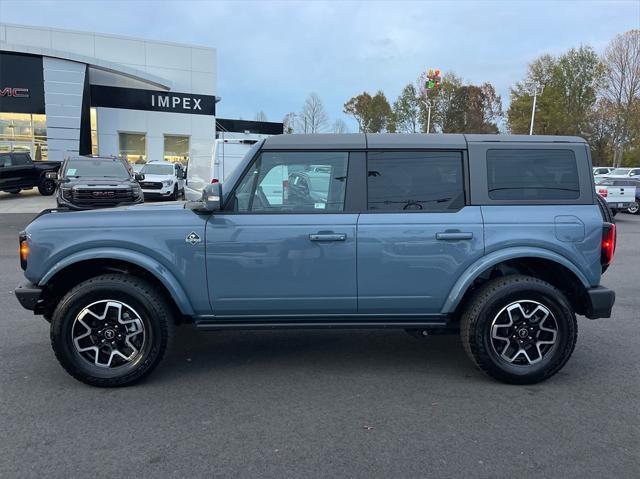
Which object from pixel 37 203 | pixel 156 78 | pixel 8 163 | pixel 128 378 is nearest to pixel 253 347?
pixel 128 378

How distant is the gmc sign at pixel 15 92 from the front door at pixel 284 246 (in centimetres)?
2785

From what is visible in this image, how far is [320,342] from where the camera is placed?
5.04 metres

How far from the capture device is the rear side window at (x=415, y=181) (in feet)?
13.2

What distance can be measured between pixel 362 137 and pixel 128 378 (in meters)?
2.58

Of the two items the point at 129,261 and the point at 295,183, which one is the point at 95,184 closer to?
the point at 129,261

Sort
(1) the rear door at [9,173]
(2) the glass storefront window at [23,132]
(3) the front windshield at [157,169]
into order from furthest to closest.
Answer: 1. (2) the glass storefront window at [23,132]
2. (3) the front windshield at [157,169]
3. (1) the rear door at [9,173]

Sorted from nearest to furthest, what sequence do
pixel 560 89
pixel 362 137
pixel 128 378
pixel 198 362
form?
pixel 128 378 → pixel 362 137 → pixel 198 362 → pixel 560 89

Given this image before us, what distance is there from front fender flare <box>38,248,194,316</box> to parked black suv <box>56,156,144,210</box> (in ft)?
32.5

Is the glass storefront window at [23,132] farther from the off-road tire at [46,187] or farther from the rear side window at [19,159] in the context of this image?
the rear side window at [19,159]

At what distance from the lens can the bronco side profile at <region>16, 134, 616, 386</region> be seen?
3881mm

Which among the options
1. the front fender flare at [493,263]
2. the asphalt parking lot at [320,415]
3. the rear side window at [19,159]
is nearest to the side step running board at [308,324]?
the front fender flare at [493,263]

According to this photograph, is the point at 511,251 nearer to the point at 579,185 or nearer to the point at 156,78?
the point at 579,185

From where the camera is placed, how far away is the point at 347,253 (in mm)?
3910

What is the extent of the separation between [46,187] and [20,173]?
145 cm
